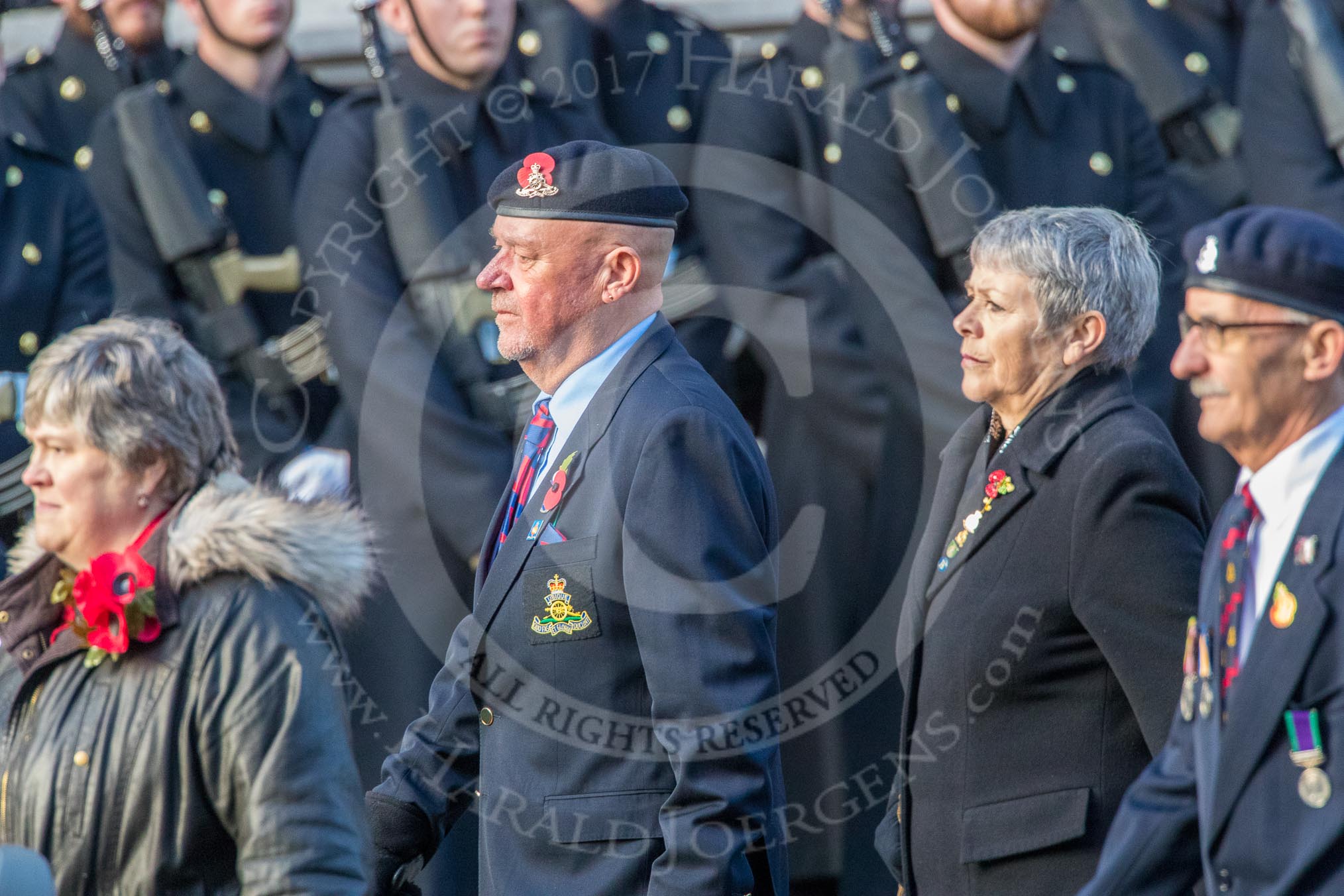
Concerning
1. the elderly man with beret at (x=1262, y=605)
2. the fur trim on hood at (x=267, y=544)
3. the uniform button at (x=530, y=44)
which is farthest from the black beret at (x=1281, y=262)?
the uniform button at (x=530, y=44)

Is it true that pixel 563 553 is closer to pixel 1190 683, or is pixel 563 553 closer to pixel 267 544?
pixel 267 544

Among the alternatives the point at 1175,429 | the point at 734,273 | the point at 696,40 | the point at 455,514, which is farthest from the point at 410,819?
the point at 696,40

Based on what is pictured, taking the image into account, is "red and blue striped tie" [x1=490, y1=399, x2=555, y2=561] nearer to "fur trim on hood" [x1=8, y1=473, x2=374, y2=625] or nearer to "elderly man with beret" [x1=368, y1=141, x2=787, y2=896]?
"elderly man with beret" [x1=368, y1=141, x2=787, y2=896]

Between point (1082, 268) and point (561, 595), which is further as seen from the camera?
point (1082, 268)

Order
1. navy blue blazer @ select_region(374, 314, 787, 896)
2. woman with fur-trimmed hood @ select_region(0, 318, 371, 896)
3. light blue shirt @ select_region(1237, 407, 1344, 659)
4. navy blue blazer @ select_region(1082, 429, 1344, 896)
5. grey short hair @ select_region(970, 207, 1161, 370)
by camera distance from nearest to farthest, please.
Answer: navy blue blazer @ select_region(1082, 429, 1344, 896), light blue shirt @ select_region(1237, 407, 1344, 659), navy blue blazer @ select_region(374, 314, 787, 896), woman with fur-trimmed hood @ select_region(0, 318, 371, 896), grey short hair @ select_region(970, 207, 1161, 370)

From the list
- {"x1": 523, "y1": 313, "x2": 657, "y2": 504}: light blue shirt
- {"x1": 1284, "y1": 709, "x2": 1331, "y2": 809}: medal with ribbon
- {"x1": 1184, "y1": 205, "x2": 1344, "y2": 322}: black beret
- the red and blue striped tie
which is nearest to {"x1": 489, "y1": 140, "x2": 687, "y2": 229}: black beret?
{"x1": 523, "y1": 313, "x2": 657, "y2": 504}: light blue shirt

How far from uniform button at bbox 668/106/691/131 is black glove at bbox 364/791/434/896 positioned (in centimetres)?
268

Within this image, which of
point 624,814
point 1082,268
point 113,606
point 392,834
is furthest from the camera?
point 1082,268

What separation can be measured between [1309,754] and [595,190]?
1.38 meters

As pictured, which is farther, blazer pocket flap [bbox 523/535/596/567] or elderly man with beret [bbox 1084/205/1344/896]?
blazer pocket flap [bbox 523/535/596/567]

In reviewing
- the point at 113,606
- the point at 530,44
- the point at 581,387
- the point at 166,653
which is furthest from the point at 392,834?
the point at 530,44

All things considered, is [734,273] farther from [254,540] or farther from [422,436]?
[254,540]

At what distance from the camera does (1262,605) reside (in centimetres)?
239

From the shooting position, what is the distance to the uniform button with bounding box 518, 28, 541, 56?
5.45 meters
